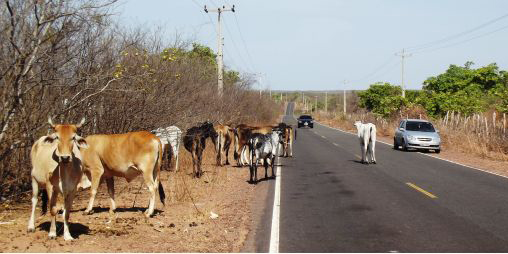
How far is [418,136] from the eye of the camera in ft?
97.1

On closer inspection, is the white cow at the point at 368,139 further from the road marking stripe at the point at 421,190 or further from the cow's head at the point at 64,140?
the cow's head at the point at 64,140

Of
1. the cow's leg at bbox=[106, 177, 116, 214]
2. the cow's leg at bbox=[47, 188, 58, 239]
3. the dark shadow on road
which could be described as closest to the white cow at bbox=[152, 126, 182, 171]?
the cow's leg at bbox=[106, 177, 116, 214]

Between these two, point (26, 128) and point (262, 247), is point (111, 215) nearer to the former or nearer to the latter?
point (26, 128)

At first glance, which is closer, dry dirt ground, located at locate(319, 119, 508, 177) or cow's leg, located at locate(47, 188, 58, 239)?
cow's leg, located at locate(47, 188, 58, 239)

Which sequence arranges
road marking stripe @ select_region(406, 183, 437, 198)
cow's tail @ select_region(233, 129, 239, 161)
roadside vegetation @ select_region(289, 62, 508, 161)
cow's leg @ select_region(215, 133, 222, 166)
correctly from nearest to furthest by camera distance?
road marking stripe @ select_region(406, 183, 437, 198)
cow's leg @ select_region(215, 133, 222, 166)
cow's tail @ select_region(233, 129, 239, 161)
roadside vegetation @ select_region(289, 62, 508, 161)

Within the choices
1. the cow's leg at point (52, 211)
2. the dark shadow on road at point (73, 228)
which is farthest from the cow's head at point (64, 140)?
the dark shadow on road at point (73, 228)

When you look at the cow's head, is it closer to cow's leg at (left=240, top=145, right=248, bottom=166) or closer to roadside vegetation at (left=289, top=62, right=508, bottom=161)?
cow's leg at (left=240, top=145, right=248, bottom=166)

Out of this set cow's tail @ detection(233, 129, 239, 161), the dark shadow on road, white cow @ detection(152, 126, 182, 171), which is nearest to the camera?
the dark shadow on road

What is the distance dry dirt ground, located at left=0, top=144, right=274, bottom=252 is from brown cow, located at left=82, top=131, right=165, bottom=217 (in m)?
0.58

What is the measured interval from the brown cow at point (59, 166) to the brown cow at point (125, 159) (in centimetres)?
164

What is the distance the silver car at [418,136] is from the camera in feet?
96.5

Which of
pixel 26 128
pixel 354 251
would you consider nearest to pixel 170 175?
pixel 26 128

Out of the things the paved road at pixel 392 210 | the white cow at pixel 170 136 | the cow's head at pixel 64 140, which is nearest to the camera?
the cow's head at pixel 64 140

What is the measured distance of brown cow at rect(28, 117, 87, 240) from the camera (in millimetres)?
7758
